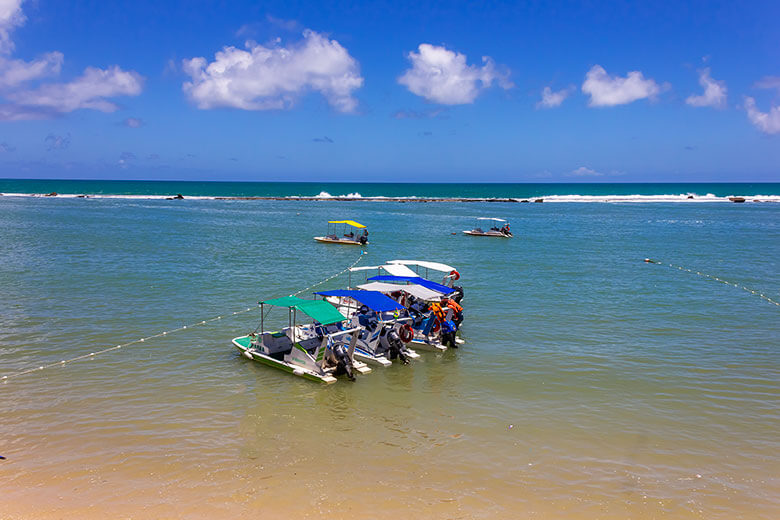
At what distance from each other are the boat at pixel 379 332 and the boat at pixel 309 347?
60cm

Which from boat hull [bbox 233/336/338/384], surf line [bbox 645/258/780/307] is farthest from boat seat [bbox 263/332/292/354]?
surf line [bbox 645/258/780/307]

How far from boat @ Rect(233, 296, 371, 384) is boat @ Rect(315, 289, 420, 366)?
1.96ft

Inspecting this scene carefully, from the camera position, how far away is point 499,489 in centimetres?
1095

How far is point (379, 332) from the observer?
18.4 m

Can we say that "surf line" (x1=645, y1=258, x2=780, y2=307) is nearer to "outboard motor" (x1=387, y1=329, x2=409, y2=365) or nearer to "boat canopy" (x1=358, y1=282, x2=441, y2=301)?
"boat canopy" (x1=358, y1=282, x2=441, y2=301)

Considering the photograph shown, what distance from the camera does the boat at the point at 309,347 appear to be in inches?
651

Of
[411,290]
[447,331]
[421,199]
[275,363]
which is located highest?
[421,199]

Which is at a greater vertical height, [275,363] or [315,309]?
[315,309]

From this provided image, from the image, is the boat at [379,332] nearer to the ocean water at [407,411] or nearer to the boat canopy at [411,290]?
the ocean water at [407,411]

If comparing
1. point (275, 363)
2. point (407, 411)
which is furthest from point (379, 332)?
point (407, 411)

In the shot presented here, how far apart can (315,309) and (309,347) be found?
5.24ft

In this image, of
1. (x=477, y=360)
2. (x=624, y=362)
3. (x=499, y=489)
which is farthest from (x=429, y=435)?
(x=624, y=362)

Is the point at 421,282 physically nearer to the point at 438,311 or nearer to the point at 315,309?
the point at 438,311

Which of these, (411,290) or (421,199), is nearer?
(411,290)
